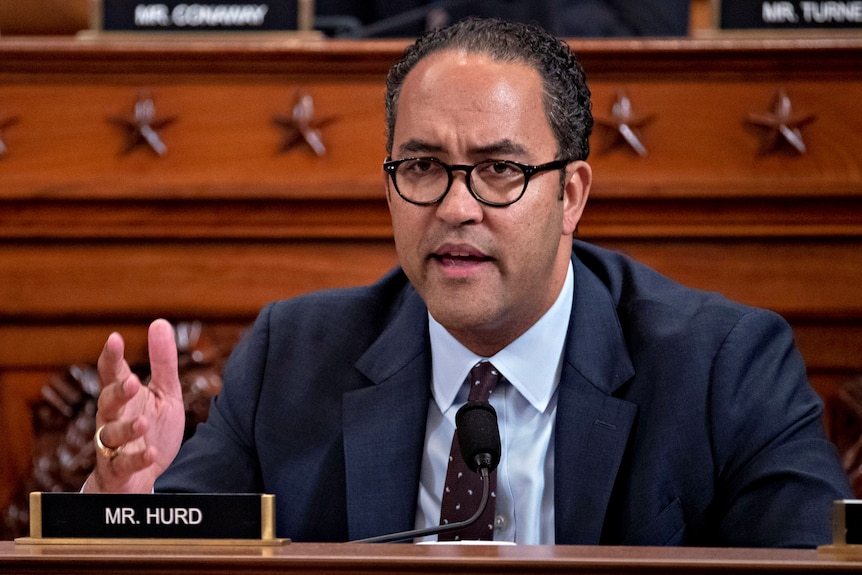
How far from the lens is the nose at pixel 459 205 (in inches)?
72.3

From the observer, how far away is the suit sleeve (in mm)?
1676

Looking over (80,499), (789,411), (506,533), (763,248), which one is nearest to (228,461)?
(506,533)

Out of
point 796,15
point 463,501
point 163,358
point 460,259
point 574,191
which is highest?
point 796,15

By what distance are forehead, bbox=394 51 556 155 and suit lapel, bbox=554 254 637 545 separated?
0.33 m

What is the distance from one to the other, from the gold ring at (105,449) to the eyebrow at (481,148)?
2.07 feet

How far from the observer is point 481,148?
1.85 meters

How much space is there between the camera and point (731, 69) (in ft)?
8.21

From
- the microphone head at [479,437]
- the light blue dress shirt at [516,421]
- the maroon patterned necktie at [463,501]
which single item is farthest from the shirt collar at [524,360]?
the microphone head at [479,437]

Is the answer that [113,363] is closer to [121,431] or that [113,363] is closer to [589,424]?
[121,431]

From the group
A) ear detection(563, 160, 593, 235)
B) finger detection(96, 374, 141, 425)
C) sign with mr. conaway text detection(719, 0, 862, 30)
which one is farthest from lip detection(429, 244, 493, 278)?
sign with mr. conaway text detection(719, 0, 862, 30)

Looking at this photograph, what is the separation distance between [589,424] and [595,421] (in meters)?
0.01

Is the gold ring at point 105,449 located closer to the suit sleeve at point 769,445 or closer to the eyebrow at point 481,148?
the eyebrow at point 481,148

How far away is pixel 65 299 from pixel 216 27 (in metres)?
0.67

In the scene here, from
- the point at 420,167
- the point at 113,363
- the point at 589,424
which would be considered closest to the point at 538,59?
the point at 420,167
